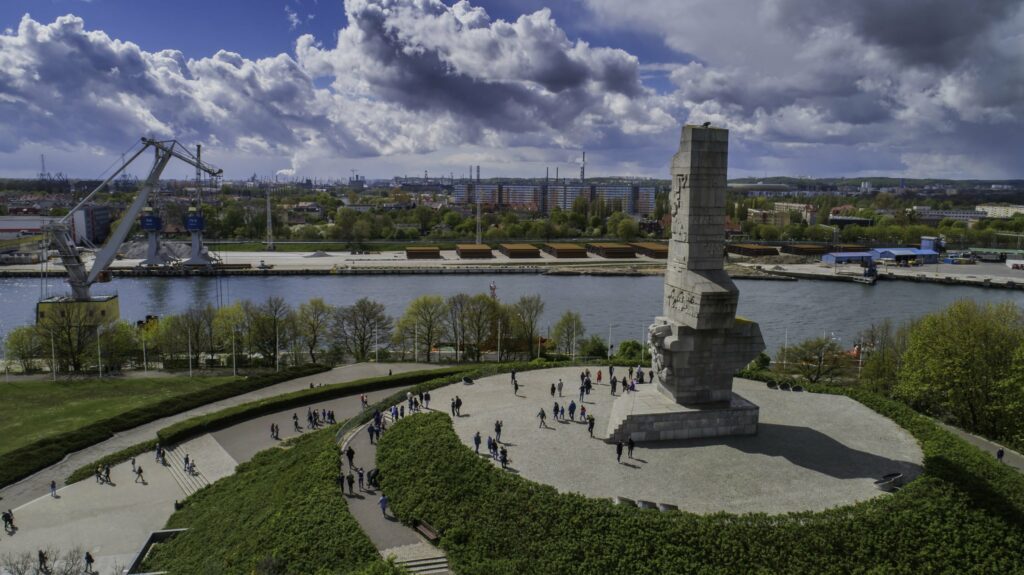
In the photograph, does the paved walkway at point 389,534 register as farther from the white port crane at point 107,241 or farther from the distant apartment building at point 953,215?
the distant apartment building at point 953,215

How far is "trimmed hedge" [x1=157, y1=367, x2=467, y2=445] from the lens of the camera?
27.5 meters

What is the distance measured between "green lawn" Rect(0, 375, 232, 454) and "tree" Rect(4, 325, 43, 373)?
16.2ft

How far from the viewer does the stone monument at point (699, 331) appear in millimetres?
20875

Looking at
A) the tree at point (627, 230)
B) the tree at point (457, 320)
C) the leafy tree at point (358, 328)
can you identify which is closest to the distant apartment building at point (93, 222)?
the leafy tree at point (358, 328)

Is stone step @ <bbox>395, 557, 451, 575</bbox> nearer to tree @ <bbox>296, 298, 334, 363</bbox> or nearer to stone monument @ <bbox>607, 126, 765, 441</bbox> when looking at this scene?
stone monument @ <bbox>607, 126, 765, 441</bbox>

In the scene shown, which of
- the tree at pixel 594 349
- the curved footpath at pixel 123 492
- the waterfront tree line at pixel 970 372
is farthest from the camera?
the tree at pixel 594 349

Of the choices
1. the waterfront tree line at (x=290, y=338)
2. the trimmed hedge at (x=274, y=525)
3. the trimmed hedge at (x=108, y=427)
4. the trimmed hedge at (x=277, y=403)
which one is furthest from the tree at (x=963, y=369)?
the trimmed hedge at (x=108, y=427)

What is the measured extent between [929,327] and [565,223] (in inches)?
4954

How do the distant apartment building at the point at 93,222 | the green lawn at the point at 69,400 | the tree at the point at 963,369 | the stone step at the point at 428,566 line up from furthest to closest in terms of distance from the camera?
the distant apartment building at the point at 93,222 < the green lawn at the point at 69,400 < the tree at the point at 963,369 < the stone step at the point at 428,566

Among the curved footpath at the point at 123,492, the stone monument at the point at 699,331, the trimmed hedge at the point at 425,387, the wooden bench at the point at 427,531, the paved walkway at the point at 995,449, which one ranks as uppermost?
the stone monument at the point at 699,331

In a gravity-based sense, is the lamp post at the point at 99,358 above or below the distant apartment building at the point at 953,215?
below

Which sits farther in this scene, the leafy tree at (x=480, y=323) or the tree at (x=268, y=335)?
the leafy tree at (x=480, y=323)

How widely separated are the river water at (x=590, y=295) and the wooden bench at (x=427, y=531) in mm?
37911

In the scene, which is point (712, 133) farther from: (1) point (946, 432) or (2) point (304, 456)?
(2) point (304, 456)
